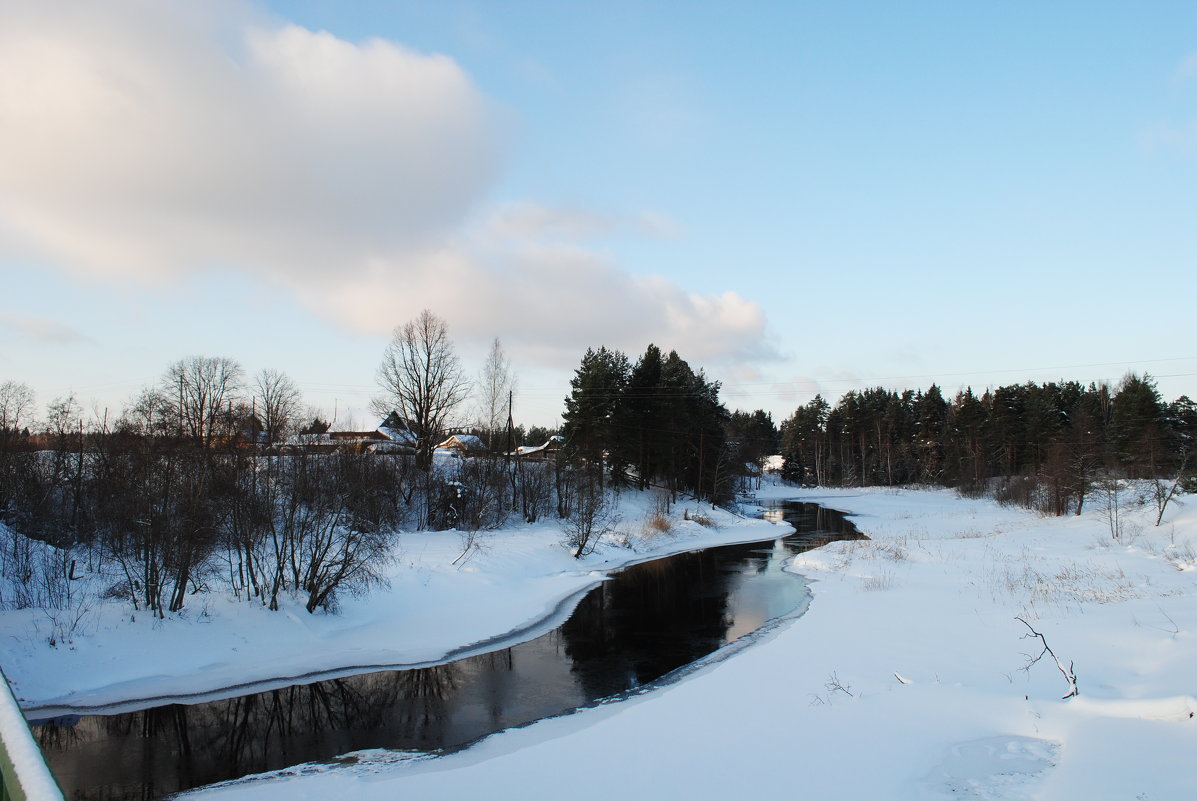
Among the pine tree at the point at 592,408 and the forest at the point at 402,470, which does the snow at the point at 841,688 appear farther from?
the pine tree at the point at 592,408

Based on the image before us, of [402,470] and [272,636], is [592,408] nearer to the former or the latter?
[402,470]

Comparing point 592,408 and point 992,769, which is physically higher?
point 592,408

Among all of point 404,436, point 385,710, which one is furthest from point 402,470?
point 385,710

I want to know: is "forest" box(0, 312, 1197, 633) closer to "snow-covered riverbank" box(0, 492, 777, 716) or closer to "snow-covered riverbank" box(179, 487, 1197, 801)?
"snow-covered riverbank" box(0, 492, 777, 716)

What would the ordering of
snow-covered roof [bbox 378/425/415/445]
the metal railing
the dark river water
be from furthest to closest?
snow-covered roof [bbox 378/425/415/445] < the dark river water < the metal railing

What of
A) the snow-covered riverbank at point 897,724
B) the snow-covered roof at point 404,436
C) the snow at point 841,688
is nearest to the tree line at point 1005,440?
the snow at point 841,688

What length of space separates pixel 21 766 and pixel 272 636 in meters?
14.0

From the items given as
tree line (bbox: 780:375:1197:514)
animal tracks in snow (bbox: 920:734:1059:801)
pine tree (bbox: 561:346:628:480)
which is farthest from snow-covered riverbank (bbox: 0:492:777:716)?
tree line (bbox: 780:375:1197:514)

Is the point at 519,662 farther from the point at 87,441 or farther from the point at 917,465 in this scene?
the point at 917,465

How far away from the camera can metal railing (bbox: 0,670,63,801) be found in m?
1.95

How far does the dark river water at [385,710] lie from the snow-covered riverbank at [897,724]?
33.5 inches

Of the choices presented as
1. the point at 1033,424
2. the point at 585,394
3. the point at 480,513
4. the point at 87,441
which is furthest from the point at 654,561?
A: the point at 1033,424

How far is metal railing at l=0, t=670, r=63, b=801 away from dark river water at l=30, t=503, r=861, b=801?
7554mm

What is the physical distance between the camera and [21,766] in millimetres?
2131
